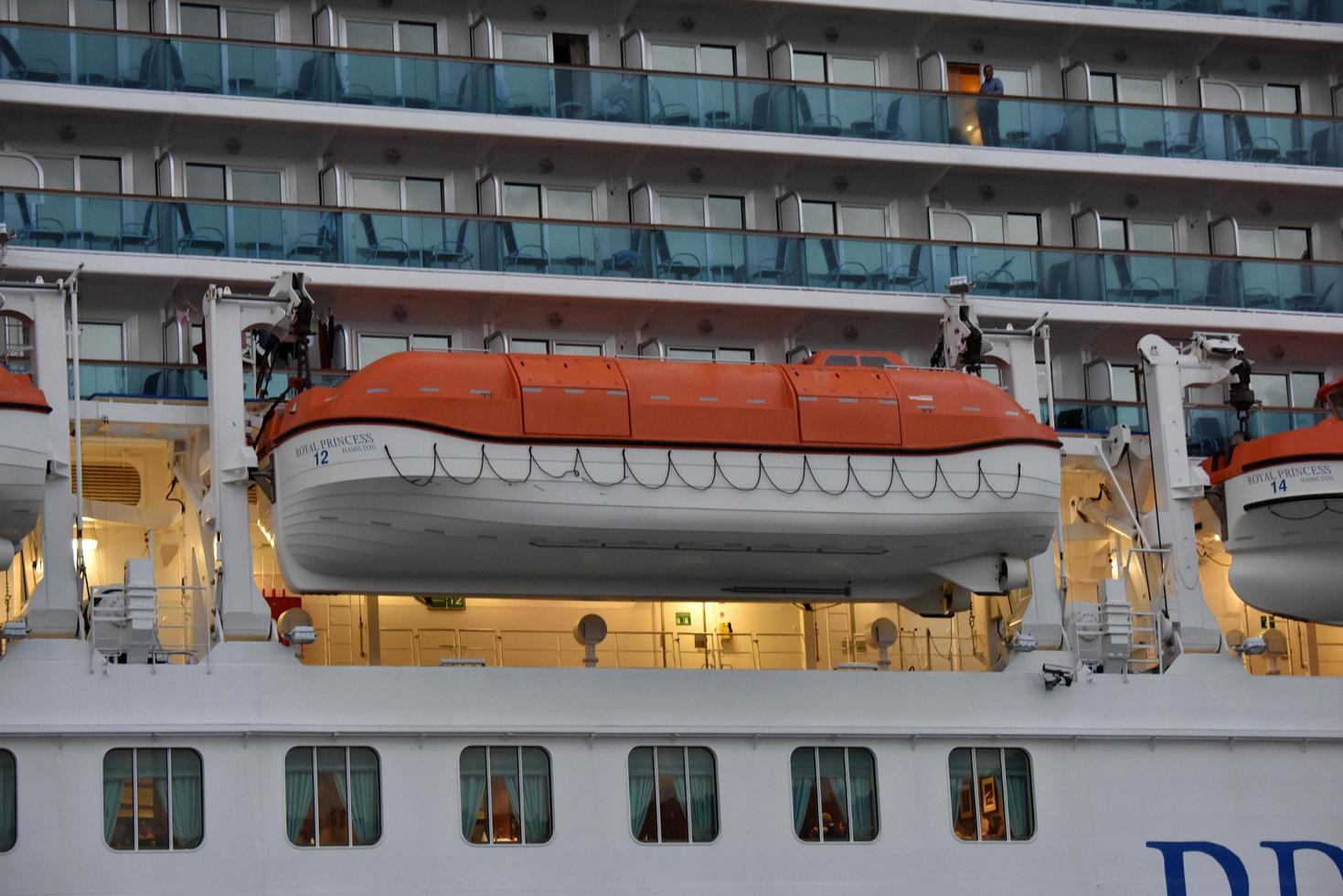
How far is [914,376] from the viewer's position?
763 inches

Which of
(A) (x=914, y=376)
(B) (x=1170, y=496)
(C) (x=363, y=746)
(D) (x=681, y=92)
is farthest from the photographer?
(D) (x=681, y=92)

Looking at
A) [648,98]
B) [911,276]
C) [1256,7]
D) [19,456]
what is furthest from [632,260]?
[1256,7]

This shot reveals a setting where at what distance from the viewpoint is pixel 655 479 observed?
18.2m

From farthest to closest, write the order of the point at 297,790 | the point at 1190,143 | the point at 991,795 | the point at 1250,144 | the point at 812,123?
the point at 1250,144 < the point at 1190,143 < the point at 812,123 < the point at 991,795 < the point at 297,790

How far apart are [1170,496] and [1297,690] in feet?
6.83

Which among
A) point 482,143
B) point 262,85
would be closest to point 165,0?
point 262,85

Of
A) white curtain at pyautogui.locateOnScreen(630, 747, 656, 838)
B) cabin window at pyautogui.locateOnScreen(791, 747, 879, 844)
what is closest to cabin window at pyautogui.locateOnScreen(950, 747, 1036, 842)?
cabin window at pyautogui.locateOnScreen(791, 747, 879, 844)

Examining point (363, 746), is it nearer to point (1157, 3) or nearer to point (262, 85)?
point (262, 85)

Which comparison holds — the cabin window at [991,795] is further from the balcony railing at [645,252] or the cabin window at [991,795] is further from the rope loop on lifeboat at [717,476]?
the balcony railing at [645,252]

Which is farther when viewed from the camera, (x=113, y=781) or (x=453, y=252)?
(x=453, y=252)

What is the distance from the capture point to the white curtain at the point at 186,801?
17.2m

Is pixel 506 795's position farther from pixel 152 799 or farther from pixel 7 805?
pixel 7 805

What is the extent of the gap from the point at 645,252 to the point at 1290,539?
21.4 ft

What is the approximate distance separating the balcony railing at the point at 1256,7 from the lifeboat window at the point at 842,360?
698cm
